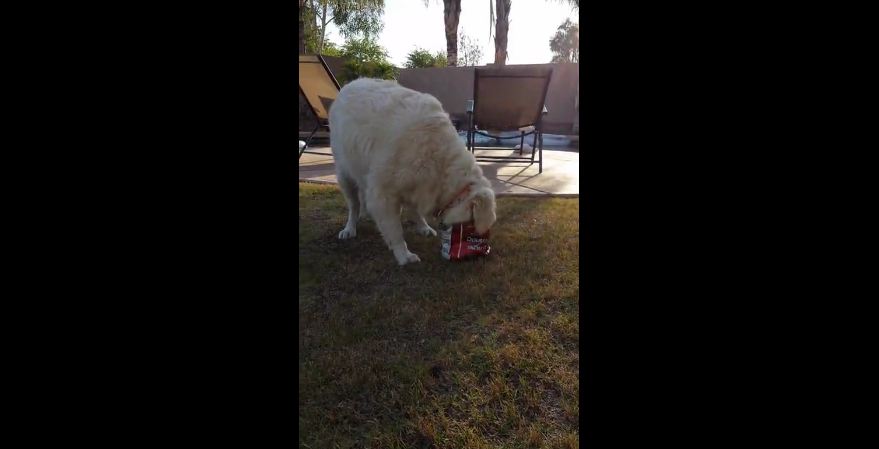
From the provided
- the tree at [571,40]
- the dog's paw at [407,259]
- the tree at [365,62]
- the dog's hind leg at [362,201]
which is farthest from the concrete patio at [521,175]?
the tree at [365,62]

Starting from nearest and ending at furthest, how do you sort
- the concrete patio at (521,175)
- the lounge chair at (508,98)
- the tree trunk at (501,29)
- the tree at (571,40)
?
the tree at (571,40) < the concrete patio at (521,175) < the lounge chair at (508,98) < the tree trunk at (501,29)

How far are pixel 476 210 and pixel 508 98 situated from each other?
12.8 feet

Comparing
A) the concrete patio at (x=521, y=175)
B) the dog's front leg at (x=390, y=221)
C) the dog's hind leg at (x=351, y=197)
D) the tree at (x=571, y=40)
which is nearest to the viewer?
the tree at (x=571, y=40)

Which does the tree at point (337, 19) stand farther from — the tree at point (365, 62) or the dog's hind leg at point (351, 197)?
the dog's hind leg at point (351, 197)

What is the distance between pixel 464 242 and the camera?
3.15 meters

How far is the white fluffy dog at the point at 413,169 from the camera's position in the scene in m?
3.20

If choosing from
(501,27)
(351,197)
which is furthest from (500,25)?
(351,197)

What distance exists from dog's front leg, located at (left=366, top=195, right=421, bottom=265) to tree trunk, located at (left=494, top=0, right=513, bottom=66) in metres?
11.9

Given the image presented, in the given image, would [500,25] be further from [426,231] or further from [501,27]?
[426,231]

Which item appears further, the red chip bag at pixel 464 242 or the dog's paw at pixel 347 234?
the dog's paw at pixel 347 234

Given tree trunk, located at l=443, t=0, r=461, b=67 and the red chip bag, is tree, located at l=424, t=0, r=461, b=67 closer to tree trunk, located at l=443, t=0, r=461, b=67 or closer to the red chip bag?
tree trunk, located at l=443, t=0, r=461, b=67
